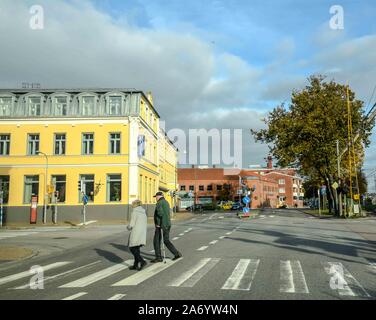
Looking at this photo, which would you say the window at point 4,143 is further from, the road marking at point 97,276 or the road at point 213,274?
the road marking at point 97,276

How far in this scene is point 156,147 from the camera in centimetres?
5375

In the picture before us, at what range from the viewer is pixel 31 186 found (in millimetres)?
41062

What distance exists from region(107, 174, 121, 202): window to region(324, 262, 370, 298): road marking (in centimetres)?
3136

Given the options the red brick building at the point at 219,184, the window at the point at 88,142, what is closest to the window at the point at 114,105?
the window at the point at 88,142

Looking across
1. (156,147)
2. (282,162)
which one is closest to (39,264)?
(282,162)

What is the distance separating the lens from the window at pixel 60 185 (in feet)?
133

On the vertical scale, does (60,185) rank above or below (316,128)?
below

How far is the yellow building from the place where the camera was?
40.2 meters

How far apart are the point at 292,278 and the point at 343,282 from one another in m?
0.99

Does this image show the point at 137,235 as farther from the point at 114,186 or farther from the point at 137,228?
the point at 114,186

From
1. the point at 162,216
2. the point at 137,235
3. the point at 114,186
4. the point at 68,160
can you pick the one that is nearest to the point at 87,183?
the point at 114,186

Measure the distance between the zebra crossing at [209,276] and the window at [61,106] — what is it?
31.1 m

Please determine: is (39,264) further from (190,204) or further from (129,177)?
(190,204)
